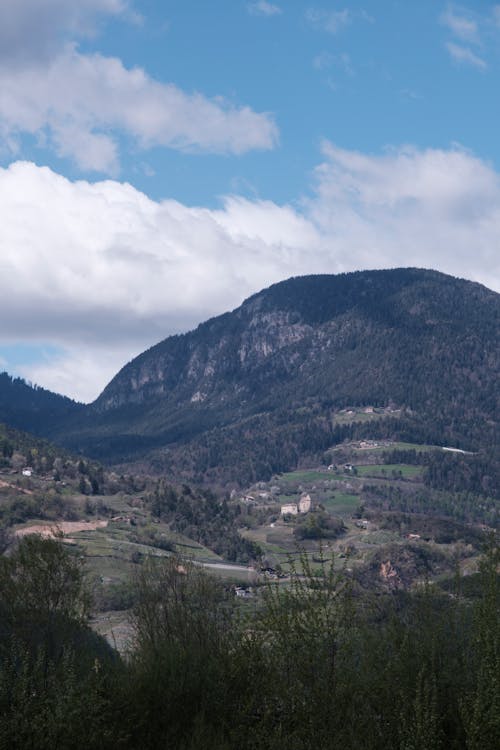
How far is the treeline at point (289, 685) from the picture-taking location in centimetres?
3172

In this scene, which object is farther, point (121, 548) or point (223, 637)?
point (121, 548)

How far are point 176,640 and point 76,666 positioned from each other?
6.48m

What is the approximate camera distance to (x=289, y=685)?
119 feet

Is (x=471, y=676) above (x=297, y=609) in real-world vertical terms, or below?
below

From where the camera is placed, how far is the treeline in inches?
1249

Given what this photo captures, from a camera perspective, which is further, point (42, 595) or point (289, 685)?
point (42, 595)

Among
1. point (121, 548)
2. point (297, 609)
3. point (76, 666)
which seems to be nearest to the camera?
point (297, 609)

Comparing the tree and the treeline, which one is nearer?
the treeline

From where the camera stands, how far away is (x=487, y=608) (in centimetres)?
3688

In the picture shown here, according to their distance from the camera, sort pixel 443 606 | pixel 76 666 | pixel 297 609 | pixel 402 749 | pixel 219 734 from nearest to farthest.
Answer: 1. pixel 402 749
2. pixel 219 734
3. pixel 297 609
4. pixel 76 666
5. pixel 443 606

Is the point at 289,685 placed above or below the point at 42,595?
below

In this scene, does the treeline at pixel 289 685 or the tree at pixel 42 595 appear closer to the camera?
the treeline at pixel 289 685

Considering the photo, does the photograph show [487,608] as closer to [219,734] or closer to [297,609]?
[297,609]

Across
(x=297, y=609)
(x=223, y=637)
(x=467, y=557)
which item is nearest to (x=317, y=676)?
(x=297, y=609)
